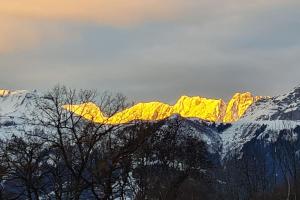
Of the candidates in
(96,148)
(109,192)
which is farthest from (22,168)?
(109,192)

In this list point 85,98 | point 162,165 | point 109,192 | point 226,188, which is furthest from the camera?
point 226,188

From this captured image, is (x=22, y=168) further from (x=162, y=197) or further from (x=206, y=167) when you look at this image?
(x=206, y=167)

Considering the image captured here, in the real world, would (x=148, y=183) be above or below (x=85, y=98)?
below

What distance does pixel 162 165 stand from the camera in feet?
174

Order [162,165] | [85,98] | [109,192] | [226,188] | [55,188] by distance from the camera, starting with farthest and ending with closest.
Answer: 1. [226,188]
2. [162,165]
3. [55,188]
4. [85,98]
5. [109,192]

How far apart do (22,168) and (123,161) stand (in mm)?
9417

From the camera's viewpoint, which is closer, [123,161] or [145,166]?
[123,161]

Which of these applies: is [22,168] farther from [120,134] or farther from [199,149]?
[199,149]

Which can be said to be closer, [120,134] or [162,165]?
[120,134]

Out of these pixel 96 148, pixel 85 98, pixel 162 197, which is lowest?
pixel 162 197

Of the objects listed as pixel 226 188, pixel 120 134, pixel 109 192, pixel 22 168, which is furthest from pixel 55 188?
pixel 226 188

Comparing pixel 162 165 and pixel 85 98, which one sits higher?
pixel 85 98

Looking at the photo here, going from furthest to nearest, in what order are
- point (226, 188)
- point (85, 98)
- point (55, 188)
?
point (226, 188) → point (55, 188) → point (85, 98)

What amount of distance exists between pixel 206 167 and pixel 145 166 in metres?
5.42
